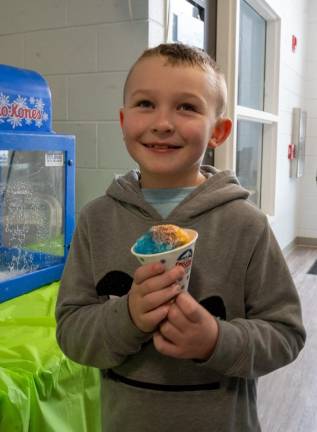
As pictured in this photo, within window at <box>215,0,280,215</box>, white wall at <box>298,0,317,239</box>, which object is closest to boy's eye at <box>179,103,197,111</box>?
window at <box>215,0,280,215</box>

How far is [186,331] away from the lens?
0.73m

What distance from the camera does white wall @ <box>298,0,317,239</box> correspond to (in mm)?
5406

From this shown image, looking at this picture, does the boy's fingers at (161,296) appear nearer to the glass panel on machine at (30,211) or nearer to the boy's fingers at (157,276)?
the boy's fingers at (157,276)

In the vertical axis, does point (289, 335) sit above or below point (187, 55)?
below

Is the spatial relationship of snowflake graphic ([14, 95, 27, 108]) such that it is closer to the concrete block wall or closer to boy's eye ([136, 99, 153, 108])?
the concrete block wall

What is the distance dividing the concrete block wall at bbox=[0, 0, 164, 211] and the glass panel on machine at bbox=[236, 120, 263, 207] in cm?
183

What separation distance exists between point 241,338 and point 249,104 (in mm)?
3394

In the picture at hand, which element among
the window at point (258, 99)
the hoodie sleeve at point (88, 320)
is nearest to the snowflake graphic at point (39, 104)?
the hoodie sleeve at point (88, 320)

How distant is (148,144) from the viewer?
2.88 feet

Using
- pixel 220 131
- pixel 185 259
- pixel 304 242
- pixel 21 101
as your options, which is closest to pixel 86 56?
pixel 21 101

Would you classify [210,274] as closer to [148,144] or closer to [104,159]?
[148,144]

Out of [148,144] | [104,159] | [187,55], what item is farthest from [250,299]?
[104,159]

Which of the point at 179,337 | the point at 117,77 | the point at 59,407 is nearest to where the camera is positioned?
the point at 179,337

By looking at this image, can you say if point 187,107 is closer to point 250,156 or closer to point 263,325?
point 263,325
